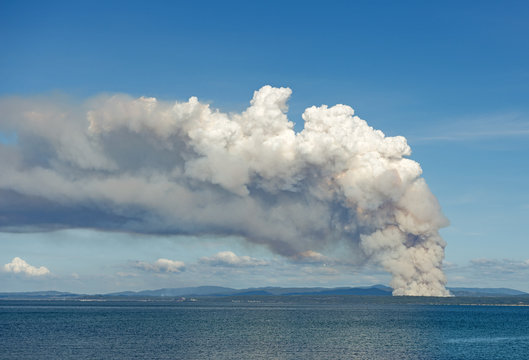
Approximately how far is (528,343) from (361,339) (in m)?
30.2

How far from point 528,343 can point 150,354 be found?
6777 centimetres

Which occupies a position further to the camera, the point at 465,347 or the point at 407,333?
the point at 407,333

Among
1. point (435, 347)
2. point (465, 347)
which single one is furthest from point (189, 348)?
point (465, 347)

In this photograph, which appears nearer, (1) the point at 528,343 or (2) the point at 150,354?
(2) the point at 150,354

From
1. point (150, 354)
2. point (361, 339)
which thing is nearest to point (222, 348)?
point (150, 354)

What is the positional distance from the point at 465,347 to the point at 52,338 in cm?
6997

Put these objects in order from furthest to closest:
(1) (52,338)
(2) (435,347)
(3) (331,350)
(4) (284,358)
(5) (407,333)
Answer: (5) (407,333), (1) (52,338), (2) (435,347), (3) (331,350), (4) (284,358)

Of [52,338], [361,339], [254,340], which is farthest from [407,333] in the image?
[52,338]

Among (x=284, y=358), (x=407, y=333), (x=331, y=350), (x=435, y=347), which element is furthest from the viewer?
(x=407, y=333)

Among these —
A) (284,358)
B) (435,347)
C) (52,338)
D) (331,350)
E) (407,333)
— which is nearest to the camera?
(284,358)

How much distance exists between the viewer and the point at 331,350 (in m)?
86.5

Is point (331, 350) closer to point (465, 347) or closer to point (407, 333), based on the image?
point (465, 347)

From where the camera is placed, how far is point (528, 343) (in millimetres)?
106375

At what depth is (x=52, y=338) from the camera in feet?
339
